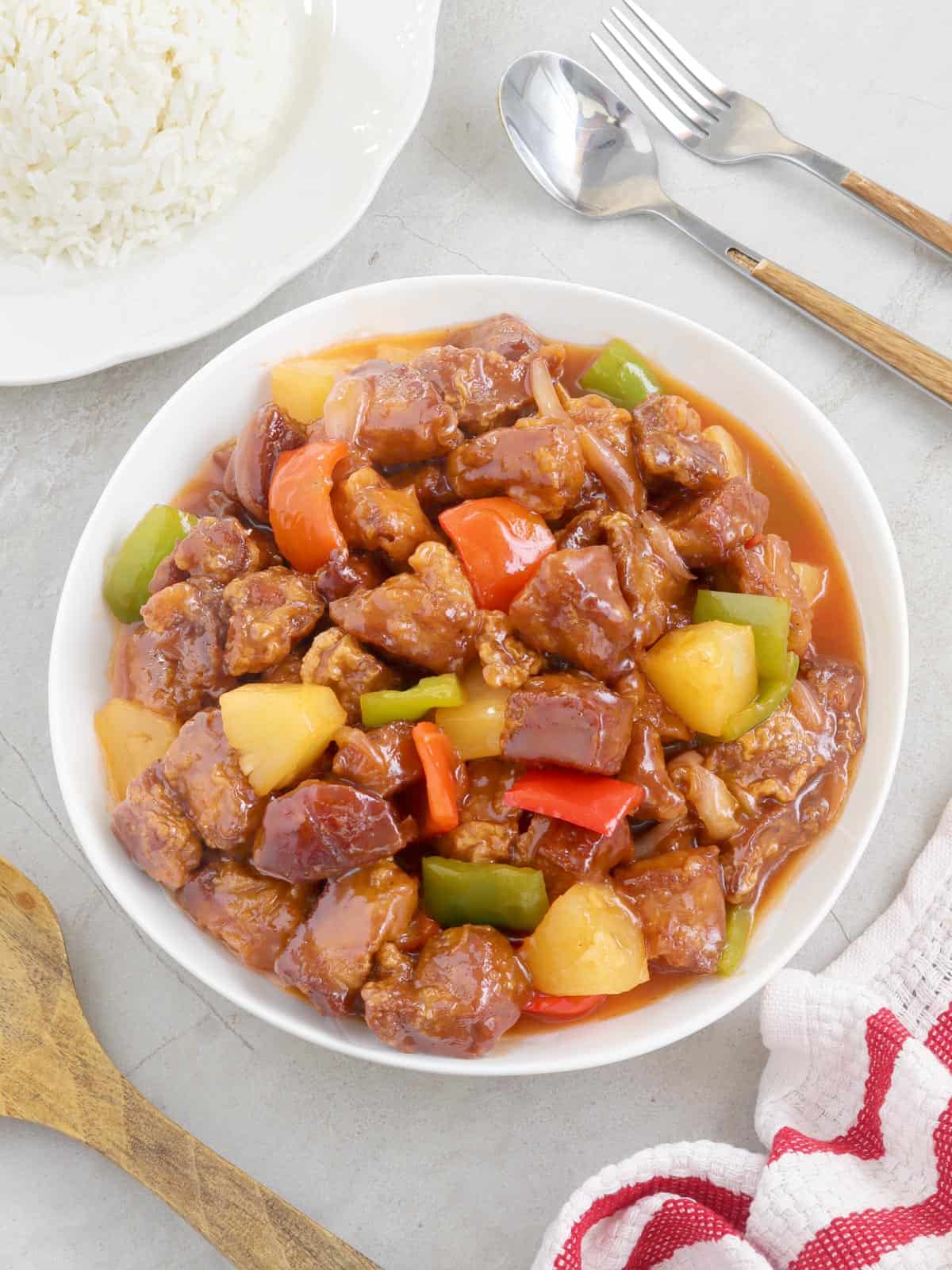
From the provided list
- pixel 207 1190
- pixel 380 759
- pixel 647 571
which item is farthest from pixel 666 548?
pixel 207 1190

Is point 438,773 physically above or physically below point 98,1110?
above

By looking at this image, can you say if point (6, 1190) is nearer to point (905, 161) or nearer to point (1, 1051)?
point (1, 1051)

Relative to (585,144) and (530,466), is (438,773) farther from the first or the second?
(585,144)

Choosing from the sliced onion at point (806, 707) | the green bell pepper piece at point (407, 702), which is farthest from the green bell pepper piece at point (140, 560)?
the sliced onion at point (806, 707)

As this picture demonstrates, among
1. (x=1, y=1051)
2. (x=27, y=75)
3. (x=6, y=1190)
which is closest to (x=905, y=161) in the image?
(x=27, y=75)

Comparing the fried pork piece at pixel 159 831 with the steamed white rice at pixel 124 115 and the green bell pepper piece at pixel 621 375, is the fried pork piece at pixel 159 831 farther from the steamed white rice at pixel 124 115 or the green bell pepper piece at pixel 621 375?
the steamed white rice at pixel 124 115

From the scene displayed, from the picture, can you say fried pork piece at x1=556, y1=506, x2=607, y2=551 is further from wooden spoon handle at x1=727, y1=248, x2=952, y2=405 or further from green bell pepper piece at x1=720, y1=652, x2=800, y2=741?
wooden spoon handle at x1=727, y1=248, x2=952, y2=405
